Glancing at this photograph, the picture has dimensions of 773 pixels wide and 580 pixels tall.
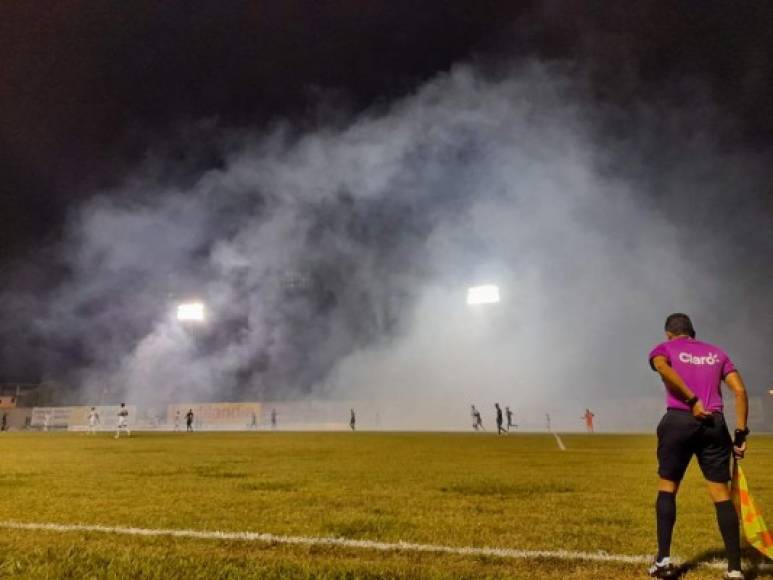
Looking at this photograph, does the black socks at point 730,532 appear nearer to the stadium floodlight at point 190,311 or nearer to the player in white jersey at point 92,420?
the player in white jersey at point 92,420

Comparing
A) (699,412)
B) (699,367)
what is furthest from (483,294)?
(699,412)

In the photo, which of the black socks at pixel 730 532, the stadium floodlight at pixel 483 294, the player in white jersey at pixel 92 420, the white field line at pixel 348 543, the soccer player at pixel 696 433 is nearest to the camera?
the black socks at pixel 730 532

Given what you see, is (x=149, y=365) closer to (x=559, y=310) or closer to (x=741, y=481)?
(x=559, y=310)

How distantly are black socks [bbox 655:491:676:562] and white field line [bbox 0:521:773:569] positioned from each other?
432mm

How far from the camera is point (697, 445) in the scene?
167 inches

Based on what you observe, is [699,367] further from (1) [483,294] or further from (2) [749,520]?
(1) [483,294]

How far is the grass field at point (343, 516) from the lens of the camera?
416 centimetres

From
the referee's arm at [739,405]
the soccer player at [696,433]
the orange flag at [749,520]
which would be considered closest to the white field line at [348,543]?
the orange flag at [749,520]

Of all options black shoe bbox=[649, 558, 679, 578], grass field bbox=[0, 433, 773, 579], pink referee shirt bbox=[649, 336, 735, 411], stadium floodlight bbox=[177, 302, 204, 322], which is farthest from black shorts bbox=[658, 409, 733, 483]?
stadium floodlight bbox=[177, 302, 204, 322]

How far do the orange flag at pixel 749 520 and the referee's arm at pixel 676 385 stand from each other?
599 mm

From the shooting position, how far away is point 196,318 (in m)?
62.2

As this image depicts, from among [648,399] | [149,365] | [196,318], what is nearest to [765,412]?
[648,399]

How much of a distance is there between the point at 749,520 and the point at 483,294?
54.1 metres

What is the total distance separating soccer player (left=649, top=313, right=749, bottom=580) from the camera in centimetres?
413
